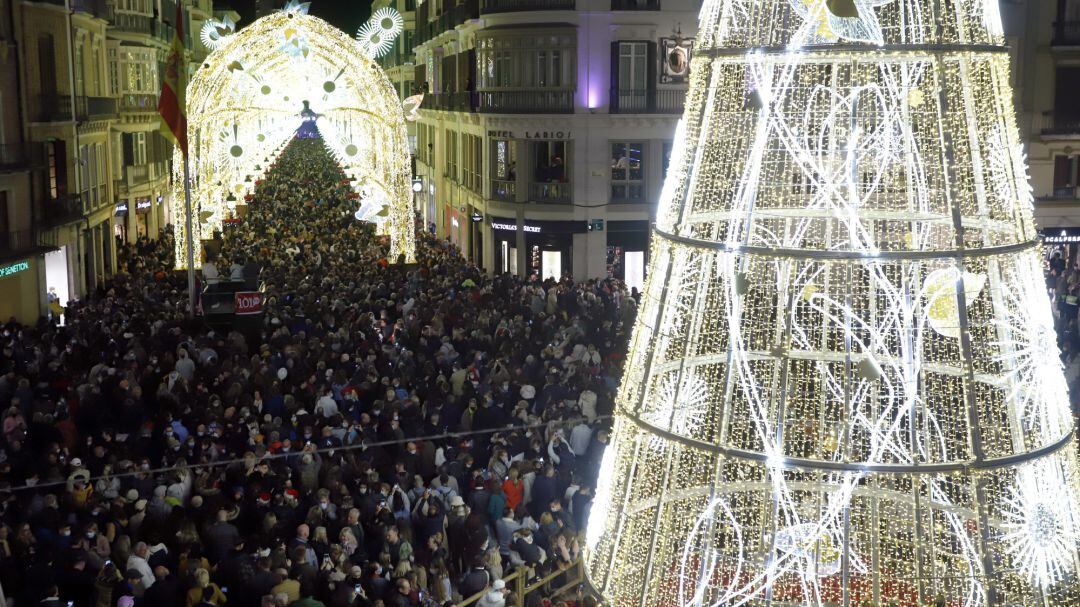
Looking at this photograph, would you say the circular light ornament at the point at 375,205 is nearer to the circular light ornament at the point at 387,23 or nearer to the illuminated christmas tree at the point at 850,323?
the circular light ornament at the point at 387,23

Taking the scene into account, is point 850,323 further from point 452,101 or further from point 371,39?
point 452,101

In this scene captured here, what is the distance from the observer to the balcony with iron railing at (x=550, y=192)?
118 feet

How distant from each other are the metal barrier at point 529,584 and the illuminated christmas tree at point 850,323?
2.96m

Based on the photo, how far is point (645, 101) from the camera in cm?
3522

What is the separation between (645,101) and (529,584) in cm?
2487

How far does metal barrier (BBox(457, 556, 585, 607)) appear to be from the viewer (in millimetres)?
11039

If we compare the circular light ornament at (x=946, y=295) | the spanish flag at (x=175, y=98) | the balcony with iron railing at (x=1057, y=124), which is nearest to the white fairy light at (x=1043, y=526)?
the circular light ornament at (x=946, y=295)

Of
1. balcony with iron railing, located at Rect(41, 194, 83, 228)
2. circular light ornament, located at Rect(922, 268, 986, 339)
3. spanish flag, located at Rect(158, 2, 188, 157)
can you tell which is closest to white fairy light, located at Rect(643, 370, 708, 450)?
circular light ornament, located at Rect(922, 268, 986, 339)

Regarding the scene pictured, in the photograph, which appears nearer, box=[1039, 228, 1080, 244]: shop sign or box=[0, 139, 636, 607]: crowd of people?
box=[0, 139, 636, 607]: crowd of people

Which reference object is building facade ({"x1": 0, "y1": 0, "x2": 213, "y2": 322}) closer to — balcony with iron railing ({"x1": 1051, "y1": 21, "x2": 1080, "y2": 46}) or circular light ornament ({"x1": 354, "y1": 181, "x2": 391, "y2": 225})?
circular light ornament ({"x1": 354, "y1": 181, "x2": 391, "y2": 225})

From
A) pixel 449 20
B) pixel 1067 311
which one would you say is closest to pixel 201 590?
pixel 1067 311

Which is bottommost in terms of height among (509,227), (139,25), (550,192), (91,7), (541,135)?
(509,227)

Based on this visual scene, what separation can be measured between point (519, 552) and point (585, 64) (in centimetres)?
2453

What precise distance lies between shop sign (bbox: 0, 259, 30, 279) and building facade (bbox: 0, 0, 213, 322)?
0.03m
